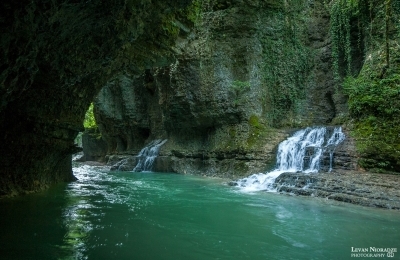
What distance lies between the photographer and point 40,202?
6934 millimetres

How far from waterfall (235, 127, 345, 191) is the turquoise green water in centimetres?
310

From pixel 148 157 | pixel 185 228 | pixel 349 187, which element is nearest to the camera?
pixel 185 228

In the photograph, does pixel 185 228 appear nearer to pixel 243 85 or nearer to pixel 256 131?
pixel 256 131

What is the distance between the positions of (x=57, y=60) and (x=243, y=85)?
12331mm

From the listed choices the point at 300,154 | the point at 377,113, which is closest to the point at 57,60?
the point at 300,154

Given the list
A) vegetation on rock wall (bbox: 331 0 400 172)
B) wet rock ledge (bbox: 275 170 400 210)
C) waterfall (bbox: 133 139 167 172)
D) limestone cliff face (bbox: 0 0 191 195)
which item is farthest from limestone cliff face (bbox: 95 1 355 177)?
limestone cliff face (bbox: 0 0 191 195)

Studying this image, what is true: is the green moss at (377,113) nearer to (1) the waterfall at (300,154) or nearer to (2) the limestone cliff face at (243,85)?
(1) the waterfall at (300,154)

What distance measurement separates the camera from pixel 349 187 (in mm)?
8812

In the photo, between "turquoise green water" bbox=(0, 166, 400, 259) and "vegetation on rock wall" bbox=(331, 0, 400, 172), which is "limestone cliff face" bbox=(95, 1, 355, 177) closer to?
"vegetation on rock wall" bbox=(331, 0, 400, 172)

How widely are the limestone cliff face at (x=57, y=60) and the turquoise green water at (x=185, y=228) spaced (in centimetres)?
119

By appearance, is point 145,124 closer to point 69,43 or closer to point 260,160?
point 260,160

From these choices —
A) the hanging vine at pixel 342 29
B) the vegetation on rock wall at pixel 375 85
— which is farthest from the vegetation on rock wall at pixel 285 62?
the vegetation on rock wall at pixel 375 85

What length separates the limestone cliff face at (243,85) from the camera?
53.1 ft

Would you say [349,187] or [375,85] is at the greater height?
[375,85]
